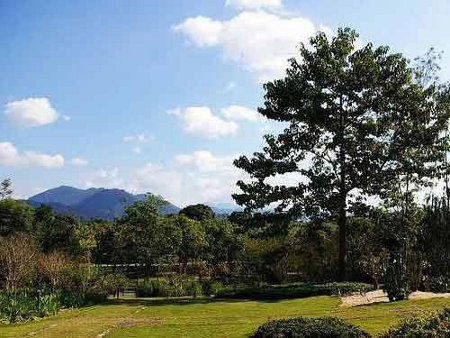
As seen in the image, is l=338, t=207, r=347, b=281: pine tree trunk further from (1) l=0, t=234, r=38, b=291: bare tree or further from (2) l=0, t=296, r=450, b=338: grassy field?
(1) l=0, t=234, r=38, b=291: bare tree

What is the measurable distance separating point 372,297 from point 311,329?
11.8 meters

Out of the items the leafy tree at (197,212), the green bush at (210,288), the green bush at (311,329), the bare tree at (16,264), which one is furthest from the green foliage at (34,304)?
the leafy tree at (197,212)

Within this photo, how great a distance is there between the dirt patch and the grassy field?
64 cm

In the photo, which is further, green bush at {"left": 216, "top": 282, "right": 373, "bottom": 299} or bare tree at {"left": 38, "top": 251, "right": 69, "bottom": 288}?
bare tree at {"left": 38, "top": 251, "right": 69, "bottom": 288}

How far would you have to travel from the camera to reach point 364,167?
29281 millimetres

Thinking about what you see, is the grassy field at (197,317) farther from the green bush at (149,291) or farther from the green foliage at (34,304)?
the green bush at (149,291)

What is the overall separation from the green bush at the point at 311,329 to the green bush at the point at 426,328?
1.04 metres

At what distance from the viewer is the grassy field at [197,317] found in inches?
635

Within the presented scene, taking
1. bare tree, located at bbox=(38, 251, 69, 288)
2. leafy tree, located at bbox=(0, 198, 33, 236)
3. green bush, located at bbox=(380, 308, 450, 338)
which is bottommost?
green bush, located at bbox=(380, 308, 450, 338)

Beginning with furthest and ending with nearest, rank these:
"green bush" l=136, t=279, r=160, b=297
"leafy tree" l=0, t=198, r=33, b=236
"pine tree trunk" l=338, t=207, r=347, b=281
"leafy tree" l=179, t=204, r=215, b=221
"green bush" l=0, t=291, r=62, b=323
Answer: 1. "leafy tree" l=179, t=204, r=215, b=221
2. "leafy tree" l=0, t=198, r=33, b=236
3. "green bush" l=136, t=279, r=160, b=297
4. "pine tree trunk" l=338, t=207, r=347, b=281
5. "green bush" l=0, t=291, r=62, b=323

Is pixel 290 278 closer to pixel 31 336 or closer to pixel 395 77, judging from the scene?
pixel 395 77

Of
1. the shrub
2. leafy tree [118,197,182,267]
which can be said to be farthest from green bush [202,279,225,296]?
leafy tree [118,197,182,267]

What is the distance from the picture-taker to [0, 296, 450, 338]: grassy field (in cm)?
1612

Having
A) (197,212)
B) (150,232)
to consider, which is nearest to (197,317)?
(150,232)
